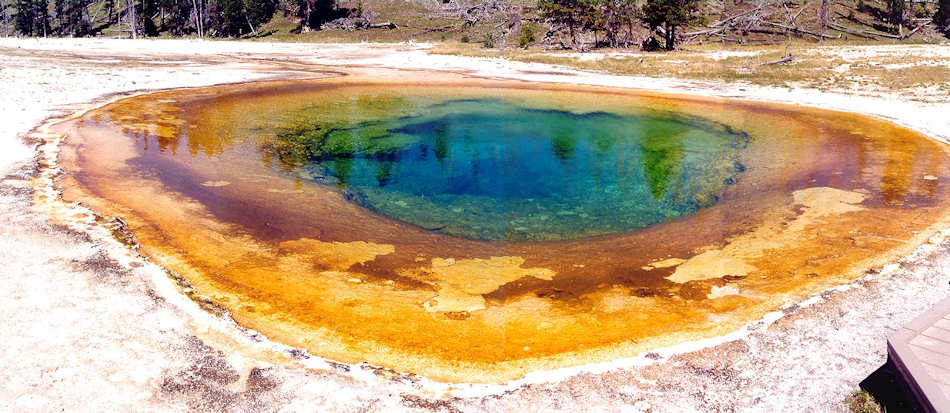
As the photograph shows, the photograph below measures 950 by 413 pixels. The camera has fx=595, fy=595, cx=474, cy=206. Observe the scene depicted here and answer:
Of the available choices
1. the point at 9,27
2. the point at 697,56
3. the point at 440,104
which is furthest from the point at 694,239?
the point at 9,27

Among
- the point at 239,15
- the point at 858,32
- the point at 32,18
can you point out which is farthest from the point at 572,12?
the point at 32,18

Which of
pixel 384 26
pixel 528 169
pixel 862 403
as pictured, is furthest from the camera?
pixel 384 26

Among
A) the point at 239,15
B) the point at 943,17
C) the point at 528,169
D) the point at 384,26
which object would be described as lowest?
the point at 528,169

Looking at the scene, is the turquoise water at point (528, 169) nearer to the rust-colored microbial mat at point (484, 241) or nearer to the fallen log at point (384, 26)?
the rust-colored microbial mat at point (484, 241)

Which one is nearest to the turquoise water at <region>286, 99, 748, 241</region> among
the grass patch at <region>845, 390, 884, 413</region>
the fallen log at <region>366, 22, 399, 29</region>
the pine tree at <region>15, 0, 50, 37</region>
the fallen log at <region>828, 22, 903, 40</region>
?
the grass patch at <region>845, 390, 884, 413</region>

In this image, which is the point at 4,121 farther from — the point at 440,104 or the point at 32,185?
the point at 440,104

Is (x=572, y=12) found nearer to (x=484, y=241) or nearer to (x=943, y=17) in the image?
(x=943, y=17)
